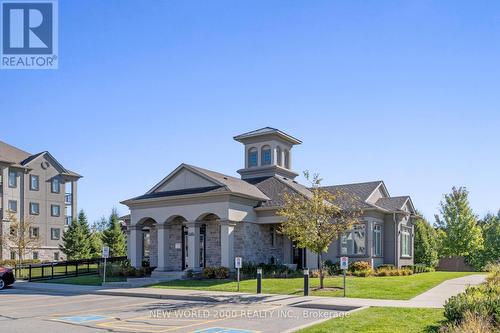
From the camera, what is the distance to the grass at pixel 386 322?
453 inches

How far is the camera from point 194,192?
97.3ft

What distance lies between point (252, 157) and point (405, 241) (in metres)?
12.1

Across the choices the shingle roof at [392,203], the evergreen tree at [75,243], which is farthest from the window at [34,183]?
the shingle roof at [392,203]

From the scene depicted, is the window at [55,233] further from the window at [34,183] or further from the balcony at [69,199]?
the window at [34,183]

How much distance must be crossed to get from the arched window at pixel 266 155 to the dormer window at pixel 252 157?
2.15 ft

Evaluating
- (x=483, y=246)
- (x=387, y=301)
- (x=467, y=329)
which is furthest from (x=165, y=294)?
(x=483, y=246)

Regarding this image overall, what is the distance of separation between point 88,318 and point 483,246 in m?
38.6

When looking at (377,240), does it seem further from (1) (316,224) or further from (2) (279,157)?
(1) (316,224)

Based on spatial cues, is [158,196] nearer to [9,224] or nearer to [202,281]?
[202,281]

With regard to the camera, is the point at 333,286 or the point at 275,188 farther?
the point at 275,188

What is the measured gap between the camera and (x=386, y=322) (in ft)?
41.0

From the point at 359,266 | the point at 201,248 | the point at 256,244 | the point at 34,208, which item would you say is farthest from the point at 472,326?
the point at 34,208

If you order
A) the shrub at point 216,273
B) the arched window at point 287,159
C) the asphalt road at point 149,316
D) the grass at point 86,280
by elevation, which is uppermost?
the arched window at point 287,159

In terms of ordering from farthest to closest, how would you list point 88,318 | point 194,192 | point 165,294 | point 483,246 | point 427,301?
1. point 483,246
2. point 194,192
3. point 165,294
4. point 427,301
5. point 88,318
